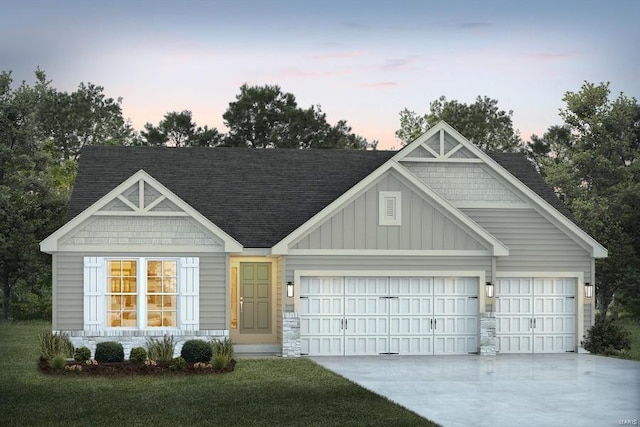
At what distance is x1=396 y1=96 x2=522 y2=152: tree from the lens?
55.8 m

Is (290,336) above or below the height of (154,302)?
below

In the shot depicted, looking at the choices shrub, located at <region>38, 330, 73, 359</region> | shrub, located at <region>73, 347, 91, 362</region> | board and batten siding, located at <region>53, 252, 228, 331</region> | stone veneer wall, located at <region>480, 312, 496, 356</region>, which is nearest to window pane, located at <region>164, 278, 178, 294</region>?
board and batten siding, located at <region>53, 252, 228, 331</region>

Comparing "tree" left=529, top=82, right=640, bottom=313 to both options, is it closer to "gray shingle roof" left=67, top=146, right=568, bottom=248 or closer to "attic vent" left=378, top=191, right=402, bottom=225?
"gray shingle roof" left=67, top=146, right=568, bottom=248

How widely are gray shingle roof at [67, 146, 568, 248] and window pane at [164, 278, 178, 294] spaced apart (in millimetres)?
2389

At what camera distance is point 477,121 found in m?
58.2

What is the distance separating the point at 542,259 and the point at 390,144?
3181cm

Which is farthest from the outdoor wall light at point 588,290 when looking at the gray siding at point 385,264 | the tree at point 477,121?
the tree at point 477,121

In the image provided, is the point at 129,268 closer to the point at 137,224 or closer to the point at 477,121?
the point at 137,224

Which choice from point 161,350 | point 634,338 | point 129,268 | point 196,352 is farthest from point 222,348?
point 634,338

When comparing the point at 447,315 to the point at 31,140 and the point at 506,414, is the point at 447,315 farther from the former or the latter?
the point at 31,140

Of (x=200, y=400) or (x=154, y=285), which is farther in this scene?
(x=154, y=285)

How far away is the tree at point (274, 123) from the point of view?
2176 inches

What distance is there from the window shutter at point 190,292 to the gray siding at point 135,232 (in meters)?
0.53

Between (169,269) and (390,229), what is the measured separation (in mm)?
5780
